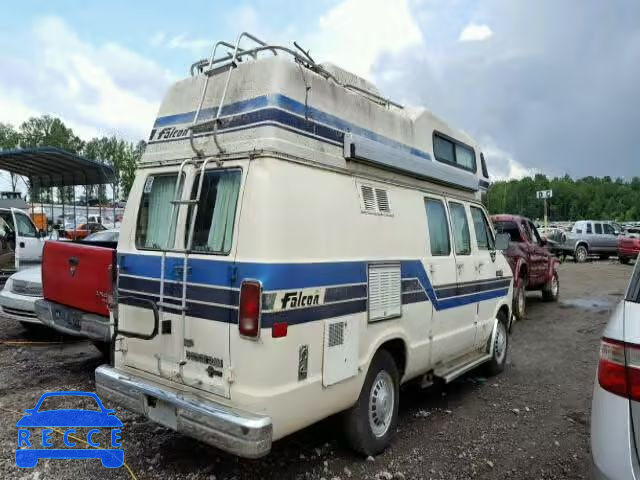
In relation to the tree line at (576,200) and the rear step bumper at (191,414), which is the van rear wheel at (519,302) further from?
the tree line at (576,200)

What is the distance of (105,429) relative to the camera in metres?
4.74

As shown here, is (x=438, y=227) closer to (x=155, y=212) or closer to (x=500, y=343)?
(x=500, y=343)

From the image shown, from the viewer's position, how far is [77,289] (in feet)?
18.5

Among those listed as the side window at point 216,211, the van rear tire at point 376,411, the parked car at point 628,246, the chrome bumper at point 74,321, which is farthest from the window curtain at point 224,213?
the parked car at point 628,246

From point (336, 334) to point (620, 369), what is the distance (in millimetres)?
1819

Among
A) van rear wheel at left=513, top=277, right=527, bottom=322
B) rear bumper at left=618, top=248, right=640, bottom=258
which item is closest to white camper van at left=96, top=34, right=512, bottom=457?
van rear wheel at left=513, top=277, right=527, bottom=322

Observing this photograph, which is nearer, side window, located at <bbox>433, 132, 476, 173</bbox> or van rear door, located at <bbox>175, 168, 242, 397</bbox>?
van rear door, located at <bbox>175, 168, 242, 397</bbox>

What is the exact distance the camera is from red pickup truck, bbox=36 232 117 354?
539cm

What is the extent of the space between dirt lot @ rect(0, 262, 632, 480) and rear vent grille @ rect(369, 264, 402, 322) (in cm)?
96

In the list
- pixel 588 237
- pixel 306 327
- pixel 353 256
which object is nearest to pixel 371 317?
pixel 353 256

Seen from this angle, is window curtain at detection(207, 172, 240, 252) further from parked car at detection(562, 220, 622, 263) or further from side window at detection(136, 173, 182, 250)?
parked car at detection(562, 220, 622, 263)

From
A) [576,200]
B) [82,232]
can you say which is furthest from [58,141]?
[576,200]

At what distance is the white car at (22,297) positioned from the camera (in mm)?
7211

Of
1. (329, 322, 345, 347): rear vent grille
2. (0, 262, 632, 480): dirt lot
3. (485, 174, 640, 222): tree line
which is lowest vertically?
(0, 262, 632, 480): dirt lot
